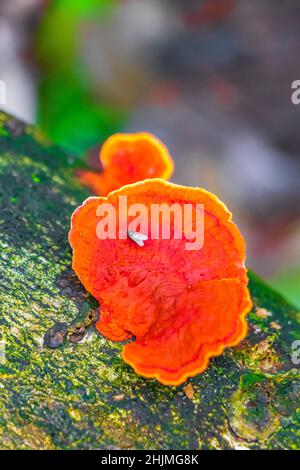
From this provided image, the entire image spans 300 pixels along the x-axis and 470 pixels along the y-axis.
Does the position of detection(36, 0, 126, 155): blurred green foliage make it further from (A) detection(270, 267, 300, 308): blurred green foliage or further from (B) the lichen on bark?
(B) the lichen on bark

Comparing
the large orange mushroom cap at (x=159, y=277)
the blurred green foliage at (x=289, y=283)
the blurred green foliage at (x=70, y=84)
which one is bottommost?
the blurred green foliage at (x=289, y=283)

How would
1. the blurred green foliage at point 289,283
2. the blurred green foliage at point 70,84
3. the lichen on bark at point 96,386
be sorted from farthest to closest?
the blurred green foliage at point 70,84 → the blurred green foliage at point 289,283 → the lichen on bark at point 96,386

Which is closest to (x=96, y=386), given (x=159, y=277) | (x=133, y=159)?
(x=159, y=277)

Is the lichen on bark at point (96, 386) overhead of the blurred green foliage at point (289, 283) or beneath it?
overhead

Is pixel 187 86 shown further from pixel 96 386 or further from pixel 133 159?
pixel 96 386

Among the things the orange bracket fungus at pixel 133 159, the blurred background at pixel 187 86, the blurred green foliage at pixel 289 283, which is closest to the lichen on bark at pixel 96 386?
the orange bracket fungus at pixel 133 159

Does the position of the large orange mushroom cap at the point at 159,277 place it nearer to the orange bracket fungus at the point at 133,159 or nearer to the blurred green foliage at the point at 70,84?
the orange bracket fungus at the point at 133,159
